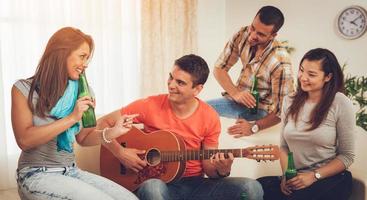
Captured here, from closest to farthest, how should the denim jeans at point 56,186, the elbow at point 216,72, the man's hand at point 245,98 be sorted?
the denim jeans at point 56,186, the man's hand at point 245,98, the elbow at point 216,72

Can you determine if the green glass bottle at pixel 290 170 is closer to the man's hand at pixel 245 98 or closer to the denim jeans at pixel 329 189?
the denim jeans at pixel 329 189

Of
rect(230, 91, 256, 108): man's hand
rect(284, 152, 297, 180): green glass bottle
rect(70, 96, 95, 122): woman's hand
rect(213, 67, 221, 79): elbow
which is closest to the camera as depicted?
rect(70, 96, 95, 122): woman's hand

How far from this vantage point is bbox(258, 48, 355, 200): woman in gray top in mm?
2260

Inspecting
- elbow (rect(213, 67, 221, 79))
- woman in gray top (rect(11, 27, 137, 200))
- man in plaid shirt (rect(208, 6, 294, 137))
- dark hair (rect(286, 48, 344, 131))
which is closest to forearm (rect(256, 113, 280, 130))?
man in plaid shirt (rect(208, 6, 294, 137))

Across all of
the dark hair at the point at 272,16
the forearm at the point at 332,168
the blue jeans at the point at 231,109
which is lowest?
the forearm at the point at 332,168

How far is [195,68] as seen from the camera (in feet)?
7.85

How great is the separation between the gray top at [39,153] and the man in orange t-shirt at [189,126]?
1.34 feet

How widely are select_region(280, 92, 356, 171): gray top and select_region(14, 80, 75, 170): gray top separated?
1149 mm

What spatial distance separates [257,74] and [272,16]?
32 cm

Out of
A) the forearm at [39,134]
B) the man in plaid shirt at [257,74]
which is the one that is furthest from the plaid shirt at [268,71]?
the forearm at [39,134]

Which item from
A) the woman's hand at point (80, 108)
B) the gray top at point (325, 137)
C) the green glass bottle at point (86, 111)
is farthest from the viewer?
the gray top at point (325, 137)

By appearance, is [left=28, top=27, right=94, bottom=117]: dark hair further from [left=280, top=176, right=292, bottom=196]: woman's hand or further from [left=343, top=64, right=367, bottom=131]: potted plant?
[left=343, top=64, right=367, bottom=131]: potted plant

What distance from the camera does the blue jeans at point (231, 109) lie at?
261 cm

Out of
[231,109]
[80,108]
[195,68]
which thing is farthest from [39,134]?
[231,109]
